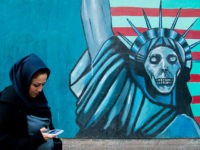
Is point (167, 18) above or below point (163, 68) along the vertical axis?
above

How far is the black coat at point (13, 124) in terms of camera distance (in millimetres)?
2814

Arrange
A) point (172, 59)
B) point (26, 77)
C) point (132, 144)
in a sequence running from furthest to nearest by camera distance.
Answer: point (172, 59) < point (132, 144) < point (26, 77)

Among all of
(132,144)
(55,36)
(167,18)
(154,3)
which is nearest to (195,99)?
(132,144)

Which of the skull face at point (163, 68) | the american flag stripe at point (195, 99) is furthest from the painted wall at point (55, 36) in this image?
the american flag stripe at point (195, 99)

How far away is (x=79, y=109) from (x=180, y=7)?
213 cm

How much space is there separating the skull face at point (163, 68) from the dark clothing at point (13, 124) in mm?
4014

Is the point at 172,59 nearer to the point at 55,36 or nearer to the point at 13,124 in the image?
the point at 55,36

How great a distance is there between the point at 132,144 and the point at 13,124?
3971mm

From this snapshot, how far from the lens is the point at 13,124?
2840 mm

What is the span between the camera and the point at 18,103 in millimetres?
2840

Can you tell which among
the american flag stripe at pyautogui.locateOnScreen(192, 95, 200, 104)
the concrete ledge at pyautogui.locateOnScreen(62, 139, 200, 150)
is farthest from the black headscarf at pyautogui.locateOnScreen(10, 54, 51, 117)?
the american flag stripe at pyautogui.locateOnScreen(192, 95, 200, 104)

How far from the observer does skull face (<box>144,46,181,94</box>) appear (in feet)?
21.9

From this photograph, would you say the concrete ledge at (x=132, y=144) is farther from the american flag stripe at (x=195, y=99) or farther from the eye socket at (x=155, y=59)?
the eye socket at (x=155, y=59)

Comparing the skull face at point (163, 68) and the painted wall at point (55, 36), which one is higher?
the painted wall at point (55, 36)
